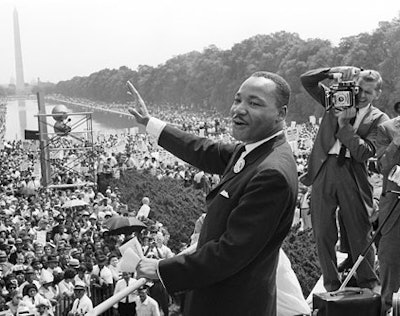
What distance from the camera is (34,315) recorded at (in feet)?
23.9

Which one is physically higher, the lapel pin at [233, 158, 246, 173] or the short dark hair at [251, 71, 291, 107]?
the short dark hair at [251, 71, 291, 107]

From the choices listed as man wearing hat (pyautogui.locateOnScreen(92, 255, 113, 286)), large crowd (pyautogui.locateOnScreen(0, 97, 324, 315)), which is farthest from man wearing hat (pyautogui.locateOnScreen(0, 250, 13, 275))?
man wearing hat (pyautogui.locateOnScreen(92, 255, 113, 286))

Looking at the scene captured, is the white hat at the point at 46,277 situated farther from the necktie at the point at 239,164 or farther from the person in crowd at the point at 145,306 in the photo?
the necktie at the point at 239,164

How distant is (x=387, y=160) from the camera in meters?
4.07

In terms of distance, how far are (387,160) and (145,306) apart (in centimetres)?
429

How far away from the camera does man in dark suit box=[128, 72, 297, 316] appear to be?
2516mm

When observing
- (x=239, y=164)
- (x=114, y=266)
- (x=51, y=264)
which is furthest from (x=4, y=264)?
(x=239, y=164)

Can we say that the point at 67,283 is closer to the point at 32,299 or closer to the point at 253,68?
the point at 32,299

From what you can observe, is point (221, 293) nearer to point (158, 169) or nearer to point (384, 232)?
point (384, 232)

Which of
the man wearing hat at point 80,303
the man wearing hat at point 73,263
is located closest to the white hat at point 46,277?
the man wearing hat at point 73,263

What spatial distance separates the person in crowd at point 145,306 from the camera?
302 inches

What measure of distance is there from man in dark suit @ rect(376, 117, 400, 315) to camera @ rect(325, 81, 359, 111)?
0.25 meters

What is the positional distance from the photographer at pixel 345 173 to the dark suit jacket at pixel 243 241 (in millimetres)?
1493

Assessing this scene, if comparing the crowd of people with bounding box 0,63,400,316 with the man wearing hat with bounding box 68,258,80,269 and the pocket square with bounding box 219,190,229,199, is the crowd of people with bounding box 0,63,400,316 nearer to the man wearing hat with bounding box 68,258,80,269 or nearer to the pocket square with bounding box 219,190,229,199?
the man wearing hat with bounding box 68,258,80,269
